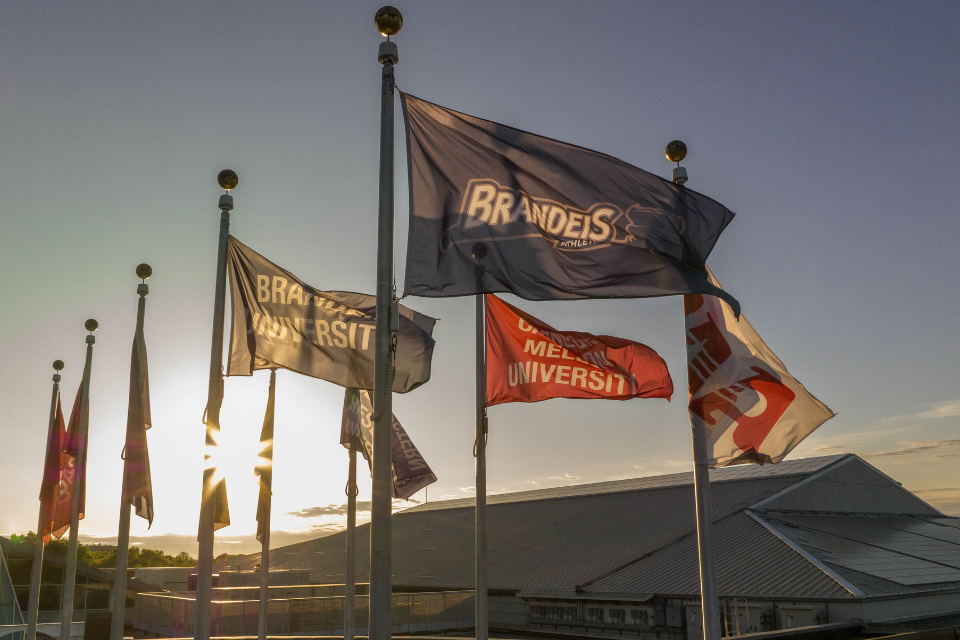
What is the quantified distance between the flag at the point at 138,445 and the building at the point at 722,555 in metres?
23.5

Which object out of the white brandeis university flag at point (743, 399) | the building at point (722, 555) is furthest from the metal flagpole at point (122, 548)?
the building at point (722, 555)

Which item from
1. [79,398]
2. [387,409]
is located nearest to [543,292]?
[387,409]

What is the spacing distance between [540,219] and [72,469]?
68.6 ft

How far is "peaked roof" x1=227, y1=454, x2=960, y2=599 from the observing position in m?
33.7

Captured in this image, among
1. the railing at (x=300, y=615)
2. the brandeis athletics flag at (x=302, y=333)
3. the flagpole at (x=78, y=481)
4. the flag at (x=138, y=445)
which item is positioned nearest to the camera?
the brandeis athletics flag at (x=302, y=333)

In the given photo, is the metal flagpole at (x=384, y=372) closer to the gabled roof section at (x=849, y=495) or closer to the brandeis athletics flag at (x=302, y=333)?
the brandeis athletics flag at (x=302, y=333)

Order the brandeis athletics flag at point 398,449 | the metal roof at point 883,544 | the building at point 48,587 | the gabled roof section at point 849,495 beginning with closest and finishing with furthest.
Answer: the brandeis athletics flag at point 398,449, the metal roof at point 883,544, the building at point 48,587, the gabled roof section at point 849,495

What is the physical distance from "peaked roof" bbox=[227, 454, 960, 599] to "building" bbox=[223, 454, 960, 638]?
12 cm

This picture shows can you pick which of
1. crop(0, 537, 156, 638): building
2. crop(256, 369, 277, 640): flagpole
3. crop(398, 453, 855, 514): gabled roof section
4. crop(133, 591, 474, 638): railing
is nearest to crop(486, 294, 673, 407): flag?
crop(256, 369, 277, 640): flagpole

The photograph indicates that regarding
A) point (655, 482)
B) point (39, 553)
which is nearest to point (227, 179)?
point (39, 553)

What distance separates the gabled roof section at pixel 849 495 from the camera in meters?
44.3

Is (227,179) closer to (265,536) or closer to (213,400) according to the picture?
(213,400)

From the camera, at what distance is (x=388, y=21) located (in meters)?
10.1

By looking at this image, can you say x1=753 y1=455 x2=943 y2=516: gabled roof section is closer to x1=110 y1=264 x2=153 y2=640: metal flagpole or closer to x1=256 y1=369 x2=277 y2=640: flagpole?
x1=256 y1=369 x2=277 y2=640: flagpole
